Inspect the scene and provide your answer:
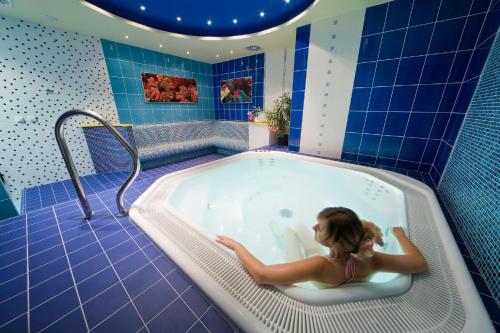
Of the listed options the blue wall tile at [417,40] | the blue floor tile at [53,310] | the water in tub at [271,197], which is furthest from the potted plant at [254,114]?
the blue floor tile at [53,310]

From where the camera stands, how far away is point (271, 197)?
261 cm

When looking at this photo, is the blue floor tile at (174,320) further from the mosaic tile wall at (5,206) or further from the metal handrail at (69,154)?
the mosaic tile wall at (5,206)

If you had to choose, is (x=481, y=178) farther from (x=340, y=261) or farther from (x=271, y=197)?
(x=271, y=197)

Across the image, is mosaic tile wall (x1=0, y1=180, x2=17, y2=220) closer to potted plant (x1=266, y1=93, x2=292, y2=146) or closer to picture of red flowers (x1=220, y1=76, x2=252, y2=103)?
potted plant (x1=266, y1=93, x2=292, y2=146)

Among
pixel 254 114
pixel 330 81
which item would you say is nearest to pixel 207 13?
pixel 330 81

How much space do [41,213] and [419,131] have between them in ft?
13.1

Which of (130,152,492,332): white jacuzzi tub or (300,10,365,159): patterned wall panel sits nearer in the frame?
(130,152,492,332): white jacuzzi tub

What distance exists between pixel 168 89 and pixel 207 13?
214 cm

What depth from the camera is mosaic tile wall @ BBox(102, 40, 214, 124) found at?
3.44 m

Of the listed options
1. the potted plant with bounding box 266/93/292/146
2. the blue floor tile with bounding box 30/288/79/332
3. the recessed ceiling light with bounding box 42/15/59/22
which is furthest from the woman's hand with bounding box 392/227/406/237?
the recessed ceiling light with bounding box 42/15/59/22

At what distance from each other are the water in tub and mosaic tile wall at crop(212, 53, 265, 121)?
7.64 feet

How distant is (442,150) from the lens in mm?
1941

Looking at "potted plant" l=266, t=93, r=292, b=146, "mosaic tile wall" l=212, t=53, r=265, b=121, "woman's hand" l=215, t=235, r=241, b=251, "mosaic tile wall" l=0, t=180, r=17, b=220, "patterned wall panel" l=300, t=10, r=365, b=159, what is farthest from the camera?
"mosaic tile wall" l=212, t=53, r=265, b=121

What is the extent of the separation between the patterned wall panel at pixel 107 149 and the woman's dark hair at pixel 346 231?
3.45 m
